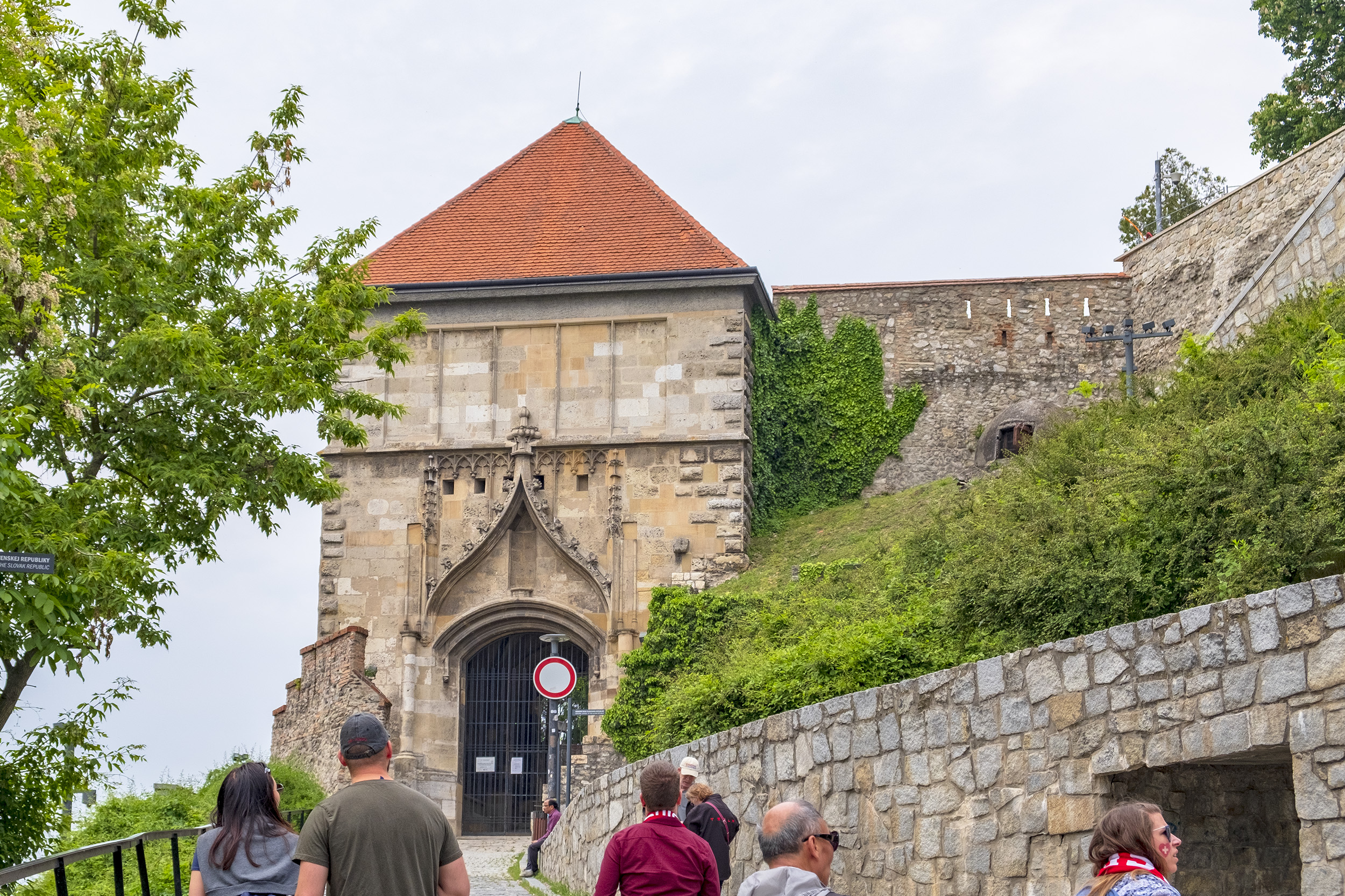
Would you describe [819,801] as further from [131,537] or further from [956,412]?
[956,412]

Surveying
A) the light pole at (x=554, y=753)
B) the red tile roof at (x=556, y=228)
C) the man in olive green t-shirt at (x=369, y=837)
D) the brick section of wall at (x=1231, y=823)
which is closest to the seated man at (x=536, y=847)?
the light pole at (x=554, y=753)

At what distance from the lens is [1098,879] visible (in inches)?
154

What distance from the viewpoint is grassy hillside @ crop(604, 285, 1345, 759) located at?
294 inches

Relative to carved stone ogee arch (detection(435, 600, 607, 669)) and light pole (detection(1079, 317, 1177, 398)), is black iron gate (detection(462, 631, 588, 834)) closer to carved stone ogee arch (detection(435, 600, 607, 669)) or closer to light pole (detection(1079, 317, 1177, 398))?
carved stone ogee arch (detection(435, 600, 607, 669))

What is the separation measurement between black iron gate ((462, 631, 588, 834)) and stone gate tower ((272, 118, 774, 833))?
31 millimetres

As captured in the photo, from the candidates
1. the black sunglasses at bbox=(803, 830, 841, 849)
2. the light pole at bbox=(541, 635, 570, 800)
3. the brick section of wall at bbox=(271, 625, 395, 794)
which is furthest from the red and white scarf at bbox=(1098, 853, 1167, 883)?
the brick section of wall at bbox=(271, 625, 395, 794)

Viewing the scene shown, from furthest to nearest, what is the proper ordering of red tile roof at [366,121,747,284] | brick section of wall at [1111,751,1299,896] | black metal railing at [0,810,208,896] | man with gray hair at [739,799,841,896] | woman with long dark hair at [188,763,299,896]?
1. red tile roof at [366,121,747,284]
2. brick section of wall at [1111,751,1299,896]
3. black metal railing at [0,810,208,896]
4. woman with long dark hair at [188,763,299,896]
5. man with gray hair at [739,799,841,896]

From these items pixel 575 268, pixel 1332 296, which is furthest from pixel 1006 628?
pixel 575 268

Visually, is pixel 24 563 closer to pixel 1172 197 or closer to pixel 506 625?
pixel 506 625

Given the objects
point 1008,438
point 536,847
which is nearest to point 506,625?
point 536,847

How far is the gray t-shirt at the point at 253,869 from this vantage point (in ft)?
15.0

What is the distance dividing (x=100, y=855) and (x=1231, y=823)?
18.6 ft

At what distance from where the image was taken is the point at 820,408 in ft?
84.9

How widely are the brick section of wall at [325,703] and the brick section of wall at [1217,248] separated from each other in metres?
14.9
